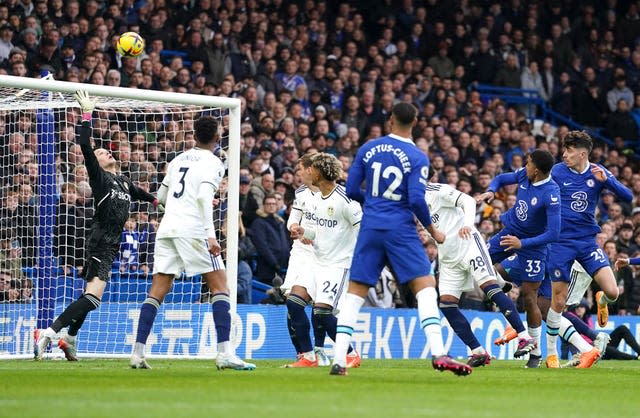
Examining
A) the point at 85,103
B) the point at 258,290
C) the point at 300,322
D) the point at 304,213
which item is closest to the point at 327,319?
the point at 300,322

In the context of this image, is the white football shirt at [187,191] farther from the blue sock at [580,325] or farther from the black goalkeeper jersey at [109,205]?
the blue sock at [580,325]

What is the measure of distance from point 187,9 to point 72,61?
471cm

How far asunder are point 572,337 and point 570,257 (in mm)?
933

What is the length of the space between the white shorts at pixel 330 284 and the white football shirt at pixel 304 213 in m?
0.39

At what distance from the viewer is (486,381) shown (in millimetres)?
10922

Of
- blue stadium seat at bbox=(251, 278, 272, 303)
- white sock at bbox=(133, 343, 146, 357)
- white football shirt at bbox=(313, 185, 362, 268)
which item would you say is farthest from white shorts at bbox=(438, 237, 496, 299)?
blue stadium seat at bbox=(251, 278, 272, 303)

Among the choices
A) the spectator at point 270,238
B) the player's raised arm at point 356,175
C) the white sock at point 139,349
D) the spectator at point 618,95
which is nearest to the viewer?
the player's raised arm at point 356,175

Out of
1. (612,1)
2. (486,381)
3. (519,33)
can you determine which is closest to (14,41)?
(486,381)

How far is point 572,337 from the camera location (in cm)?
1389

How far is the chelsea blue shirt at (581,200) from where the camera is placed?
45.6ft

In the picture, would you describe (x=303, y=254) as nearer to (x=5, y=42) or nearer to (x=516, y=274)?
(x=516, y=274)

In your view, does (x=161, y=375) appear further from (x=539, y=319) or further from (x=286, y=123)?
(x=286, y=123)

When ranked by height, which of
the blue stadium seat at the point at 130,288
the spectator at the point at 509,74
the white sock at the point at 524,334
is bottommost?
the white sock at the point at 524,334

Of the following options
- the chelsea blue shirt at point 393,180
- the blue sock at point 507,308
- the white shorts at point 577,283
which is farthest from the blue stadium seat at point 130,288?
the chelsea blue shirt at point 393,180
